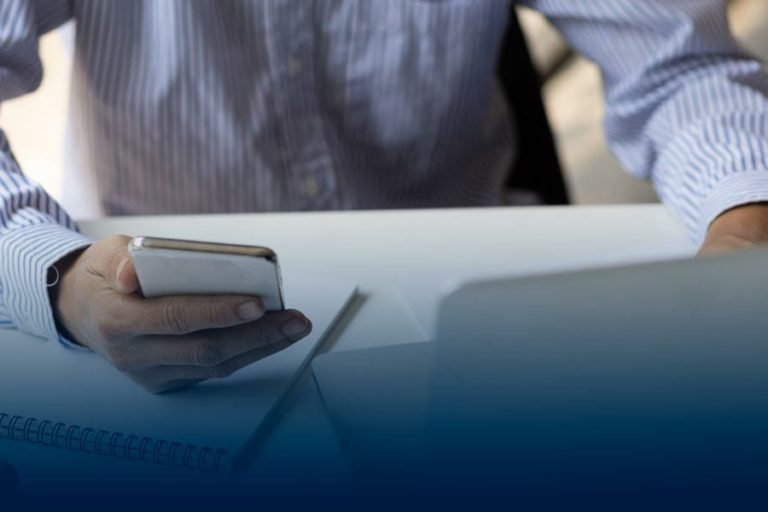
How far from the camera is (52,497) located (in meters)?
0.43

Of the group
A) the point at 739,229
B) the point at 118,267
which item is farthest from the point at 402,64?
the point at 118,267

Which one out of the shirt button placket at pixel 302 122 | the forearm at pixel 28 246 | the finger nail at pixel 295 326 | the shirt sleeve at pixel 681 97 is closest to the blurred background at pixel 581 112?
the shirt sleeve at pixel 681 97

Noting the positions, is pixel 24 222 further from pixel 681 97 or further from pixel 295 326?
pixel 681 97

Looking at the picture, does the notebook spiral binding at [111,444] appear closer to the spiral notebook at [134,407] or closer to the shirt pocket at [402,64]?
the spiral notebook at [134,407]

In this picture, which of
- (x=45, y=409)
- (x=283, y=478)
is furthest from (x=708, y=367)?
(x=45, y=409)

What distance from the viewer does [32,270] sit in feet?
1.95

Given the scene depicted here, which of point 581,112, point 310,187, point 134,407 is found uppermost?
point 134,407

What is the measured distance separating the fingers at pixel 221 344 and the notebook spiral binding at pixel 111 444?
5 cm

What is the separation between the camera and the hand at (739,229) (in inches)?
25.8

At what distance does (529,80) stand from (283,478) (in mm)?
744

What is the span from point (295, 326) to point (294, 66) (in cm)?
46

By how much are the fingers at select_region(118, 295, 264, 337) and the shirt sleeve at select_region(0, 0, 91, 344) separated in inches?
3.6

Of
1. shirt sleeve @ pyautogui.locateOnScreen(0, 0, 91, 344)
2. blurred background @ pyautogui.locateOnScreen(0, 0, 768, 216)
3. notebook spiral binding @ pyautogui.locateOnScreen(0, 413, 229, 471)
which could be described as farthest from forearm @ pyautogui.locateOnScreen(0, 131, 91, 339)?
blurred background @ pyautogui.locateOnScreen(0, 0, 768, 216)

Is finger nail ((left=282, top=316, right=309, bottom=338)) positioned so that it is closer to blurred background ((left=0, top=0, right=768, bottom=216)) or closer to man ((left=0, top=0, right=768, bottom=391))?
man ((left=0, top=0, right=768, bottom=391))
